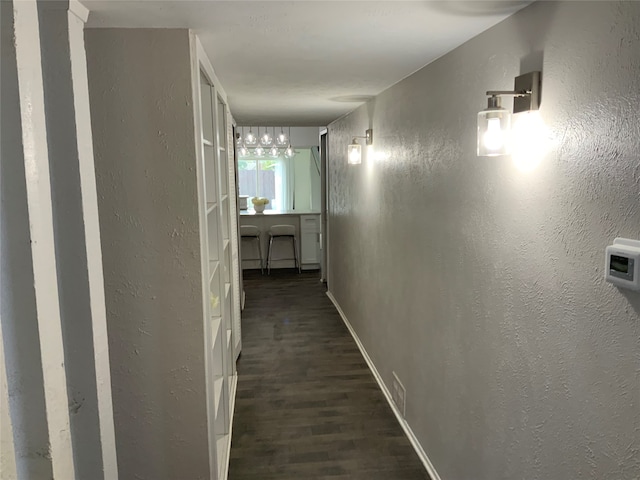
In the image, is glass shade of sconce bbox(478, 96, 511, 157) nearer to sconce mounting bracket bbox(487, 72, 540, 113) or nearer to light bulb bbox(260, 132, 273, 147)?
sconce mounting bracket bbox(487, 72, 540, 113)

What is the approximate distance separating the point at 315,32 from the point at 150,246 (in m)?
0.98

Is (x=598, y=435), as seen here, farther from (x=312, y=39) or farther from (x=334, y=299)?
(x=334, y=299)

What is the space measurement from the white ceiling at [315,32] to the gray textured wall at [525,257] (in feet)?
0.46

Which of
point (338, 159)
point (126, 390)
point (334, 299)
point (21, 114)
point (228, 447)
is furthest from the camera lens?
point (334, 299)

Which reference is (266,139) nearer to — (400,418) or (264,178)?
(264,178)

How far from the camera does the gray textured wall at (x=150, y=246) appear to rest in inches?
69.8

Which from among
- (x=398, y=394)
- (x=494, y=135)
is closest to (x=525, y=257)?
(x=494, y=135)

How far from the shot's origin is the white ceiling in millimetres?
1510

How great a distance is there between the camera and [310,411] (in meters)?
3.22

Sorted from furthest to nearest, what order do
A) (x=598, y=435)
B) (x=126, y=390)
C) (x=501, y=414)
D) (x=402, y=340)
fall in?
(x=402, y=340), (x=126, y=390), (x=501, y=414), (x=598, y=435)

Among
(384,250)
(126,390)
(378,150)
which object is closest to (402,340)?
(384,250)

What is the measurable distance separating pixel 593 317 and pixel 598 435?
0.30 metres

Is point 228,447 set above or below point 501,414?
below

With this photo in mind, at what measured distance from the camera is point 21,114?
39.7 inches
